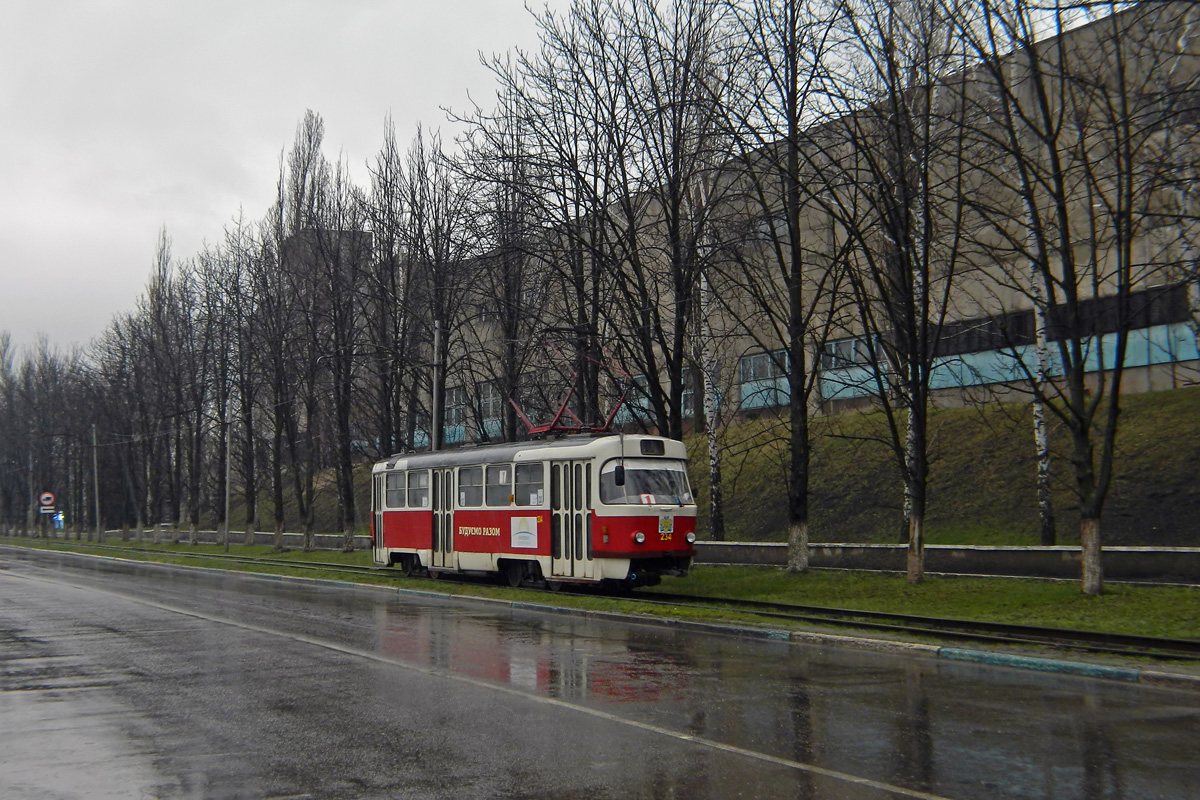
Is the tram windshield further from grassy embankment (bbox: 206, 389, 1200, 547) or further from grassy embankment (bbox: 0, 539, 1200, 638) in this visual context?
grassy embankment (bbox: 0, 539, 1200, 638)

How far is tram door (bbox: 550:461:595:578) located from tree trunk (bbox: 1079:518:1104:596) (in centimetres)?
926

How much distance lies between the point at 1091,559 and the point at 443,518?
52.4 ft

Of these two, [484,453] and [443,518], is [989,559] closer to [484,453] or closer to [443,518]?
[484,453]

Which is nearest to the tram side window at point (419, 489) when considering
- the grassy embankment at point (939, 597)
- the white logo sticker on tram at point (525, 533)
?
the grassy embankment at point (939, 597)

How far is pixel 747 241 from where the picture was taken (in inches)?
1216

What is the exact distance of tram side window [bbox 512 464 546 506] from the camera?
2297cm

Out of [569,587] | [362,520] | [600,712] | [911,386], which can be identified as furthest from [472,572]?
[362,520]

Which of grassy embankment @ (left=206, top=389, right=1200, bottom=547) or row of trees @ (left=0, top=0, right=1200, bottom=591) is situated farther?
grassy embankment @ (left=206, top=389, right=1200, bottom=547)

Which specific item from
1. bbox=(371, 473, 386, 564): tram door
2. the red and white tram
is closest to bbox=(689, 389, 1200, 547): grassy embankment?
the red and white tram

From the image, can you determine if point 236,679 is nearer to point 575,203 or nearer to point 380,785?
point 380,785

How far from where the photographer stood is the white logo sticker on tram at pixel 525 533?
23328 mm

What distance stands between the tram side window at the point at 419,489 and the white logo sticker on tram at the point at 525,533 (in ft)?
15.9

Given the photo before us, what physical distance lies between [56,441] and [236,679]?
9265 centimetres

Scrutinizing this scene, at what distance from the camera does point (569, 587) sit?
82.2ft
